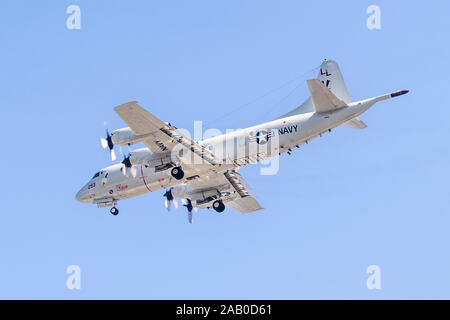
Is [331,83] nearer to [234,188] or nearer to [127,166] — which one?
[234,188]

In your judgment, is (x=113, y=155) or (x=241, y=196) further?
(x=241, y=196)

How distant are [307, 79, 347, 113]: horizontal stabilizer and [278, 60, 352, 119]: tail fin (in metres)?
2.04

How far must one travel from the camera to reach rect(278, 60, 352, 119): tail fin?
4562 cm

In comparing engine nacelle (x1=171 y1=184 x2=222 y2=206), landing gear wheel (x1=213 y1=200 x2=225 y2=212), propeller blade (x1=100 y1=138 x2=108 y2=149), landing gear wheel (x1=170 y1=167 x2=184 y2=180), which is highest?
propeller blade (x1=100 y1=138 x2=108 y2=149)

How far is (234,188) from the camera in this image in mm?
50188

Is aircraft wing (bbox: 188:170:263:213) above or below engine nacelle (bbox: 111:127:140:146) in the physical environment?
below

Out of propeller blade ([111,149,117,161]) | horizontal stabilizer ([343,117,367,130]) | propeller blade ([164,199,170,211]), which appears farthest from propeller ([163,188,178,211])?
horizontal stabilizer ([343,117,367,130])

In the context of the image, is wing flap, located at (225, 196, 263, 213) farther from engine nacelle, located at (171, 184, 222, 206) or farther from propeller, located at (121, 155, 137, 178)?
propeller, located at (121, 155, 137, 178)

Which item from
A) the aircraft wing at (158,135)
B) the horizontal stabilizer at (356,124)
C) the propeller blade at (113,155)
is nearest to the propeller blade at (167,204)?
the aircraft wing at (158,135)

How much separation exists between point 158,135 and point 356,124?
12.1 metres

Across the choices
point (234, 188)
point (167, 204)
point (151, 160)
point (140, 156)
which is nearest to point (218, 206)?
point (234, 188)

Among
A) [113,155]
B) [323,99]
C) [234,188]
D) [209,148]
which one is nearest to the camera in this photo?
[323,99]

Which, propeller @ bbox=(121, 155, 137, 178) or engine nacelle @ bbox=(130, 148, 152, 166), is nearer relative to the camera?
engine nacelle @ bbox=(130, 148, 152, 166)

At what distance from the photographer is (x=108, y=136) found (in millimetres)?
43719
